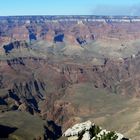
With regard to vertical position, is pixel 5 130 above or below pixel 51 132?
above

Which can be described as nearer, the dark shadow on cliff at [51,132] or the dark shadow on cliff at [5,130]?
the dark shadow on cliff at [5,130]

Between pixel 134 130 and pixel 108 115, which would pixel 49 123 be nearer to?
pixel 108 115

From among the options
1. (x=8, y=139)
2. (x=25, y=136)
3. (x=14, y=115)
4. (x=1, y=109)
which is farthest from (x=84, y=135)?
(x=1, y=109)

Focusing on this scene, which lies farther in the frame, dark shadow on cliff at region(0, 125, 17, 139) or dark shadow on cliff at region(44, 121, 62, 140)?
dark shadow on cliff at region(44, 121, 62, 140)

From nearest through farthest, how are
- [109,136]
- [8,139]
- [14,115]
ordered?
1. [109,136]
2. [8,139]
3. [14,115]

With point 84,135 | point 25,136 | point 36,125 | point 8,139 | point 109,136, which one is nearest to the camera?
point 109,136

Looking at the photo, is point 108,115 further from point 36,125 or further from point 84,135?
point 84,135

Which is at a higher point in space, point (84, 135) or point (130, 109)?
point (130, 109)

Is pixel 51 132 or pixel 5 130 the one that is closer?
pixel 5 130

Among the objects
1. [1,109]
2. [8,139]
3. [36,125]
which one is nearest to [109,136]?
[8,139]

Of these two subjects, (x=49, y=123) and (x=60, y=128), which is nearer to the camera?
(x=49, y=123)
